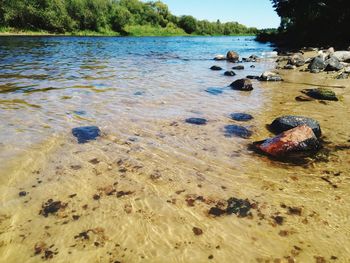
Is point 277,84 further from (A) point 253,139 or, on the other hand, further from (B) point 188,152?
(B) point 188,152

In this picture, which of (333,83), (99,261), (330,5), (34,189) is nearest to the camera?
(99,261)

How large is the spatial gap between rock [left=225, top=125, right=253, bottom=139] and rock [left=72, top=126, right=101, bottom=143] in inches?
106

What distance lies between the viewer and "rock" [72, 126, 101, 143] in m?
5.65

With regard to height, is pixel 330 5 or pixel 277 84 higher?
pixel 330 5

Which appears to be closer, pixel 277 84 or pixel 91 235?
pixel 91 235

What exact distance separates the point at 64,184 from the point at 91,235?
3.99ft

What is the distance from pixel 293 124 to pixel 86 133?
14.1ft

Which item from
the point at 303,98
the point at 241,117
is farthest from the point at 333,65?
the point at 241,117

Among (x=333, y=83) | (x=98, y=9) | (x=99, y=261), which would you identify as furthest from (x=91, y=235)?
(x=98, y=9)

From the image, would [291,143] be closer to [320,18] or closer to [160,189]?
[160,189]

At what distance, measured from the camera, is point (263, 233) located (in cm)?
319

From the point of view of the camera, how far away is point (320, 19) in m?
31.6

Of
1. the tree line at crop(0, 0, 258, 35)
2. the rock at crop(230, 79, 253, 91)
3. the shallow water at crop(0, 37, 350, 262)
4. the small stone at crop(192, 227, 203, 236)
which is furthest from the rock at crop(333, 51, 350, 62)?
the tree line at crop(0, 0, 258, 35)

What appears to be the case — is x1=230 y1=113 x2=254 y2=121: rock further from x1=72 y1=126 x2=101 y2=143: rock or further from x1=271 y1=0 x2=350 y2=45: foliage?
x1=271 y1=0 x2=350 y2=45: foliage
